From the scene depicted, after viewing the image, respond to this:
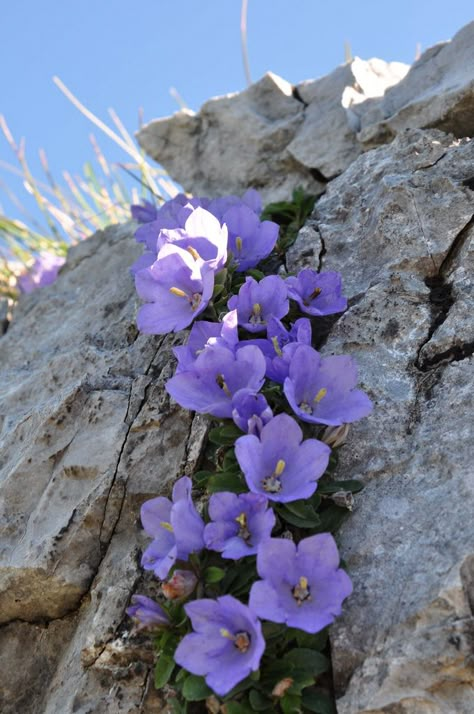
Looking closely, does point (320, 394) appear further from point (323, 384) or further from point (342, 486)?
point (342, 486)

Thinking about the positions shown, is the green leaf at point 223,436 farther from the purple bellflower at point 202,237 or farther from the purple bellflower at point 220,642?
the purple bellflower at point 202,237

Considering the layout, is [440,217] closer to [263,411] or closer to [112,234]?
[263,411]

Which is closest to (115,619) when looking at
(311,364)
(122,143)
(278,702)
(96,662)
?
(96,662)

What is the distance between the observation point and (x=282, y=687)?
186 centimetres

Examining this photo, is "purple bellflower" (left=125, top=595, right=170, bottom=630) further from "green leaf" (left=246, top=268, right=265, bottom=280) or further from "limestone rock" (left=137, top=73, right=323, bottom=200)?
"limestone rock" (left=137, top=73, right=323, bottom=200)

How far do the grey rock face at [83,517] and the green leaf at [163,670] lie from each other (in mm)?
113

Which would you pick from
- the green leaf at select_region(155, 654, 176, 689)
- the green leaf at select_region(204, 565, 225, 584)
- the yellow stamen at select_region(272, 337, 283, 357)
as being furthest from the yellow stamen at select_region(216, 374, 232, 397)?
the green leaf at select_region(155, 654, 176, 689)

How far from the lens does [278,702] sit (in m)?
1.93

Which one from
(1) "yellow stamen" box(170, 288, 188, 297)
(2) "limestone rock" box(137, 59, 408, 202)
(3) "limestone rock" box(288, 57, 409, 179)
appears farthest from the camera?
(2) "limestone rock" box(137, 59, 408, 202)

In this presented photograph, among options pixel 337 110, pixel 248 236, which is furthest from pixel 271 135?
pixel 248 236

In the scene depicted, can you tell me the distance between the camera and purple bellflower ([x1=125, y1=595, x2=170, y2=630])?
Answer: 207 centimetres

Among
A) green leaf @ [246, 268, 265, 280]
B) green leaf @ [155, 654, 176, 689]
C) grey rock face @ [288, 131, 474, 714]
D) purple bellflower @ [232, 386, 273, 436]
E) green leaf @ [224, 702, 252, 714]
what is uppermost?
purple bellflower @ [232, 386, 273, 436]

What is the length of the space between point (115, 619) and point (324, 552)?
2.33 ft

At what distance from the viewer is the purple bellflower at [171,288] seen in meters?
2.64
